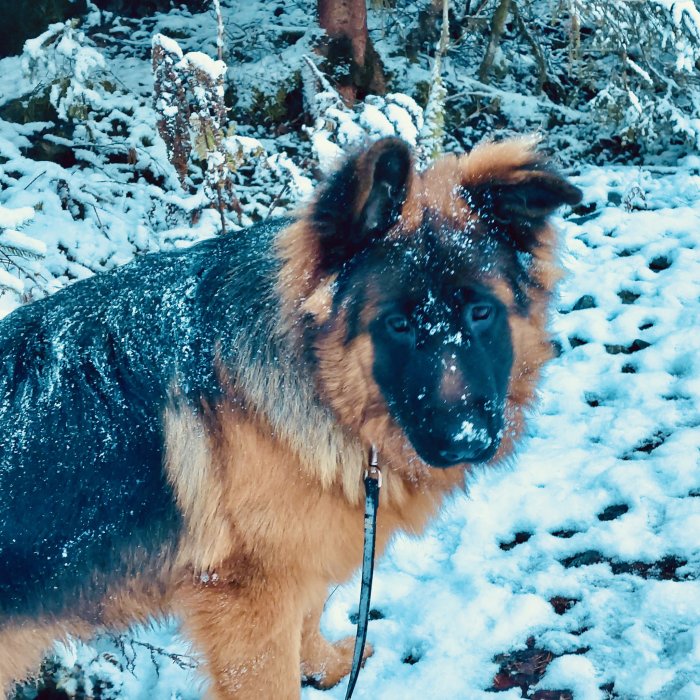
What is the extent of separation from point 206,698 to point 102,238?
430cm

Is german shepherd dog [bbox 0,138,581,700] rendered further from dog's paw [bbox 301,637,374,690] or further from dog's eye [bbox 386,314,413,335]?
dog's paw [bbox 301,637,374,690]

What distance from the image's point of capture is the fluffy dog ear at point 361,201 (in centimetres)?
208

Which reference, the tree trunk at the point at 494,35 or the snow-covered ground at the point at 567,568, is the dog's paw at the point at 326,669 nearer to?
the snow-covered ground at the point at 567,568

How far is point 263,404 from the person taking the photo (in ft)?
8.10

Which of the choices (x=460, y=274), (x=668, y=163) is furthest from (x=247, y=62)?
(x=460, y=274)

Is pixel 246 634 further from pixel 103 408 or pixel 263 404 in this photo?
pixel 103 408

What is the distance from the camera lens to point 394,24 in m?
9.07

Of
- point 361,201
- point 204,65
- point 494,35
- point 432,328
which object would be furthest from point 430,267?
point 494,35

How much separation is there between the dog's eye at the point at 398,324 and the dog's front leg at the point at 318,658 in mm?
1597

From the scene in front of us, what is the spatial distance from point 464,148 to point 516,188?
21.9 feet

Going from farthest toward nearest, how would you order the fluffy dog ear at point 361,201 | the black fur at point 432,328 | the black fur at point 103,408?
1. the black fur at point 103,408
2. the black fur at point 432,328
3. the fluffy dog ear at point 361,201

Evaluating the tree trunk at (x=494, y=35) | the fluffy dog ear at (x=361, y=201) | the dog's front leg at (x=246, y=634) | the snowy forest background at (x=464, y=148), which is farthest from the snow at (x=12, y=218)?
the tree trunk at (x=494, y=35)

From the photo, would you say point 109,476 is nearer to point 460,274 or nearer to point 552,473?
point 460,274

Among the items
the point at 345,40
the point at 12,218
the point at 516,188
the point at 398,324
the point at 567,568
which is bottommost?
the point at 567,568
